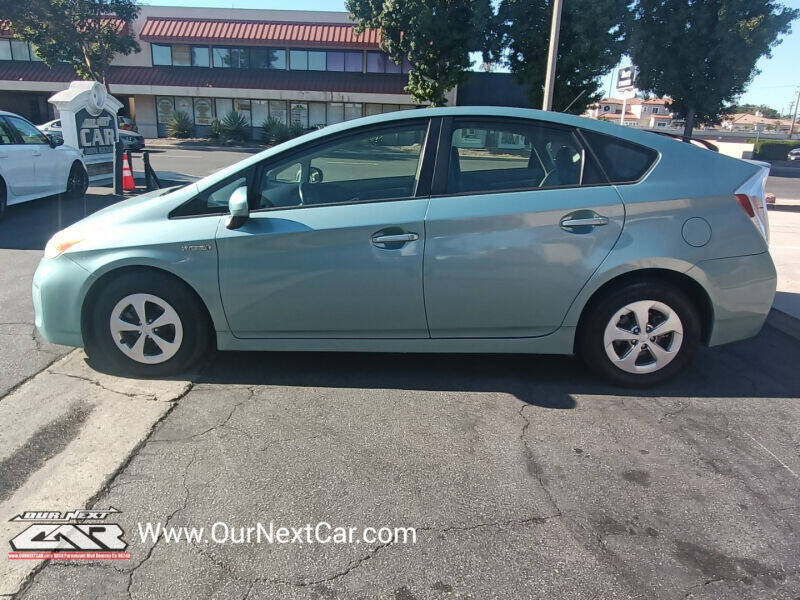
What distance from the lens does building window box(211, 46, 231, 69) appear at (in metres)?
35.2

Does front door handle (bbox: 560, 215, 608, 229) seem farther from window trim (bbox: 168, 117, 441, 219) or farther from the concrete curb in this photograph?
the concrete curb

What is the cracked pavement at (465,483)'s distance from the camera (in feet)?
7.15

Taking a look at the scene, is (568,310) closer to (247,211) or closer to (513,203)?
(513,203)

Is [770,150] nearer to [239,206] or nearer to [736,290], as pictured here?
[736,290]

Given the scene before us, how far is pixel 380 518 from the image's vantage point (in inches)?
98.6

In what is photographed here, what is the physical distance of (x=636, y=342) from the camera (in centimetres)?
366

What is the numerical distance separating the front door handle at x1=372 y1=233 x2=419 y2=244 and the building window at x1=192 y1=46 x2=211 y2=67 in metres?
36.8

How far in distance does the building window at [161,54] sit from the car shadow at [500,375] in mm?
37039

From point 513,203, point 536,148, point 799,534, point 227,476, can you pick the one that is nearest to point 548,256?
point 513,203

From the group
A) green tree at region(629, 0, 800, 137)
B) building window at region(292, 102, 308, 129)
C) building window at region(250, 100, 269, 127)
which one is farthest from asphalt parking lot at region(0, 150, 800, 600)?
building window at region(250, 100, 269, 127)

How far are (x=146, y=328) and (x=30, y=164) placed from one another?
7338mm

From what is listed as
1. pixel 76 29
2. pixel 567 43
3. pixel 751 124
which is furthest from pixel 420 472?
pixel 751 124

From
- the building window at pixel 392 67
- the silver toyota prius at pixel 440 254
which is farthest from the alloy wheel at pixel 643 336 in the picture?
the building window at pixel 392 67

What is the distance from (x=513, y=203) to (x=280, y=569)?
2363 mm
